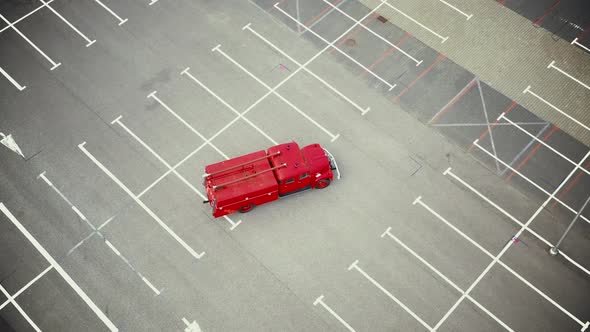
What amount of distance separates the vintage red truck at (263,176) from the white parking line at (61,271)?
238 inches

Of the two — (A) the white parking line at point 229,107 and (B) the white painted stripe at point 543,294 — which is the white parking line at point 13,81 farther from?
(B) the white painted stripe at point 543,294

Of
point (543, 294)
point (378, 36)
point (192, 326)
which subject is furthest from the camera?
point (378, 36)

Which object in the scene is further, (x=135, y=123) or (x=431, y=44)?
(x=431, y=44)

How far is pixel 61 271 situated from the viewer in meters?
20.6

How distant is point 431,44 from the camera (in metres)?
27.5

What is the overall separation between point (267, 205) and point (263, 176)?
1.83 metres

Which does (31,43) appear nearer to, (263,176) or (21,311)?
(21,311)

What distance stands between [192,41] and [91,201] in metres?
10.4

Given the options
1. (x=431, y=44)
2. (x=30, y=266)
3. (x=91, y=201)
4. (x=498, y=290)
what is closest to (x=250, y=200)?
(x=91, y=201)

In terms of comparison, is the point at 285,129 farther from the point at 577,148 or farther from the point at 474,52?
the point at 577,148

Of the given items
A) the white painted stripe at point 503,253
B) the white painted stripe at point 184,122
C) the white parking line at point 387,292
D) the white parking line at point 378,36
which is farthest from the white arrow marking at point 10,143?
the white painted stripe at point 503,253

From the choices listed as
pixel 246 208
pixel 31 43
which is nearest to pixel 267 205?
pixel 246 208

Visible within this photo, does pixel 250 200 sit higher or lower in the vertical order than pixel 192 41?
lower

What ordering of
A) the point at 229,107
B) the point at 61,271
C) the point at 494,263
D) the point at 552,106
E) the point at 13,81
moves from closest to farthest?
1. the point at 61,271
2. the point at 494,263
3. the point at 229,107
4. the point at 13,81
5. the point at 552,106
